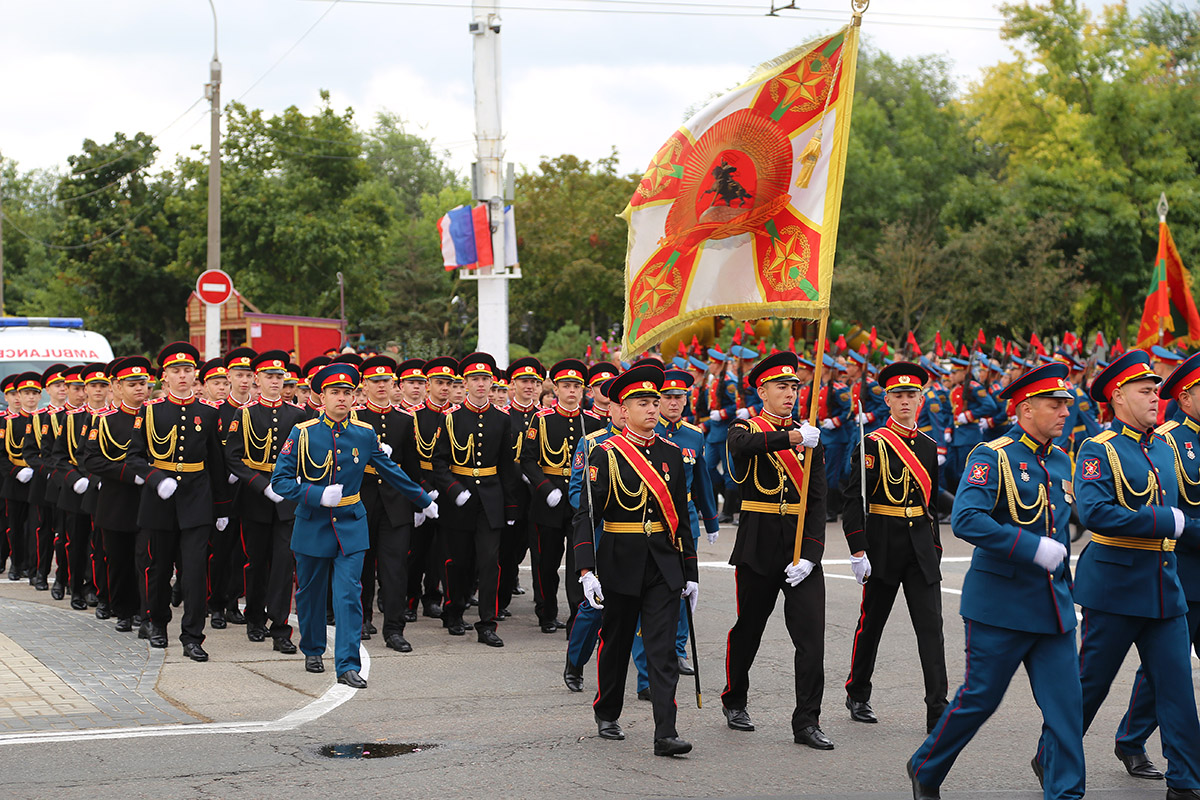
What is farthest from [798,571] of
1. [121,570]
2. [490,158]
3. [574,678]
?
[490,158]

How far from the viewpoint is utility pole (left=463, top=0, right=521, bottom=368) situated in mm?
18625

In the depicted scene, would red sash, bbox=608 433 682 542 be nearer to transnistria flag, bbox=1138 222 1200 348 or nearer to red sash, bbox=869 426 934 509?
red sash, bbox=869 426 934 509

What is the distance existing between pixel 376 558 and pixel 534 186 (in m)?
36.1

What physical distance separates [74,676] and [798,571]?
4.96m

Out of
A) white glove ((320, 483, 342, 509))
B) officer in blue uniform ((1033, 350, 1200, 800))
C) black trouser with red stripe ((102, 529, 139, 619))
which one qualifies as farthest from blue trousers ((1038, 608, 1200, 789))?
Answer: black trouser with red stripe ((102, 529, 139, 619))

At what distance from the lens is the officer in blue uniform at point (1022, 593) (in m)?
5.59

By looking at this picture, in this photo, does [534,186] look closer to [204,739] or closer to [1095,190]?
[1095,190]

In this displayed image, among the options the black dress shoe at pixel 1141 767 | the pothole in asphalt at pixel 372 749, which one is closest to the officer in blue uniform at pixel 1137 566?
the black dress shoe at pixel 1141 767

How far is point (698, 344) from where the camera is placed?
1058 inches

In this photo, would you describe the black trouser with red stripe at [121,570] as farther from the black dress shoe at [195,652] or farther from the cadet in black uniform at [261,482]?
the black dress shoe at [195,652]

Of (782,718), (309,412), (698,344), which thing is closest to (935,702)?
(782,718)

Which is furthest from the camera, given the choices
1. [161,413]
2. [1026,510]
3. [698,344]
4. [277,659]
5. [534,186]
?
[534,186]

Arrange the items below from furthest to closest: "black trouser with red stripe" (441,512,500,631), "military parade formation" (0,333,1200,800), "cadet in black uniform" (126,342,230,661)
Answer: "black trouser with red stripe" (441,512,500,631)
"cadet in black uniform" (126,342,230,661)
"military parade formation" (0,333,1200,800)

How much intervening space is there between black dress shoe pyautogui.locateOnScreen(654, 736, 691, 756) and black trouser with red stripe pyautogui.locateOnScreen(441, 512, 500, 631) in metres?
3.70
